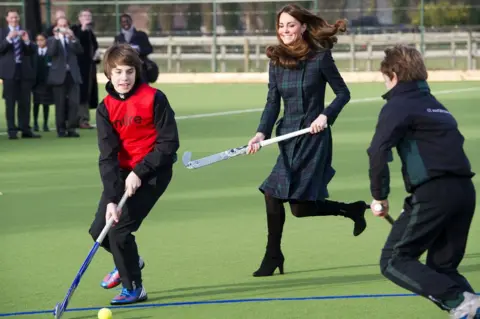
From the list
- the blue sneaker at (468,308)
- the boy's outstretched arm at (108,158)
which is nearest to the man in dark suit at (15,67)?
the boy's outstretched arm at (108,158)

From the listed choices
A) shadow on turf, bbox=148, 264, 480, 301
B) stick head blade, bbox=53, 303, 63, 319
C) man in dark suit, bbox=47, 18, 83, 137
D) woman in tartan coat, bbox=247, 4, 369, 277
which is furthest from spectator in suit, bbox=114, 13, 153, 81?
stick head blade, bbox=53, 303, 63, 319

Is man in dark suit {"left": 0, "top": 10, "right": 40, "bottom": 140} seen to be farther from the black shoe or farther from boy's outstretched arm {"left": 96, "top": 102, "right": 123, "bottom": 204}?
boy's outstretched arm {"left": 96, "top": 102, "right": 123, "bottom": 204}

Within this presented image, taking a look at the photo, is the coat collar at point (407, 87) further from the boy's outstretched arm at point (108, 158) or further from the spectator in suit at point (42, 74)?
the spectator in suit at point (42, 74)

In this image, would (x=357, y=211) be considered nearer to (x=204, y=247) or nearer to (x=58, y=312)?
(x=204, y=247)

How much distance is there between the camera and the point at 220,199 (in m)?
11.9

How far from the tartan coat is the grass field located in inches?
22.6

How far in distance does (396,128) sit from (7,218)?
5.43 meters

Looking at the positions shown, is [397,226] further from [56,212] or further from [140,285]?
[56,212]

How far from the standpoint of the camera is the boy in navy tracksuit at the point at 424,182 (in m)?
6.38

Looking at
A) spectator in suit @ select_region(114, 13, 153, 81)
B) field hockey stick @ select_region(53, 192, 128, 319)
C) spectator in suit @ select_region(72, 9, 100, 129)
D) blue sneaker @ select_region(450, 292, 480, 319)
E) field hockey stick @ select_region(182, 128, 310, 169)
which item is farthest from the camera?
spectator in suit @ select_region(114, 13, 153, 81)

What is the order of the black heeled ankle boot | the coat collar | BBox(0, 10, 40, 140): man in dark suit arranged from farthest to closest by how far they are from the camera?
BBox(0, 10, 40, 140): man in dark suit, the black heeled ankle boot, the coat collar

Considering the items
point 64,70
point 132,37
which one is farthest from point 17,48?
point 132,37

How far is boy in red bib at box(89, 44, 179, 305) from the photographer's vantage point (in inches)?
287

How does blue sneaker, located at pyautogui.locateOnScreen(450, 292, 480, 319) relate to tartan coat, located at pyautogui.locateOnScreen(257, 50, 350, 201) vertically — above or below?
below
